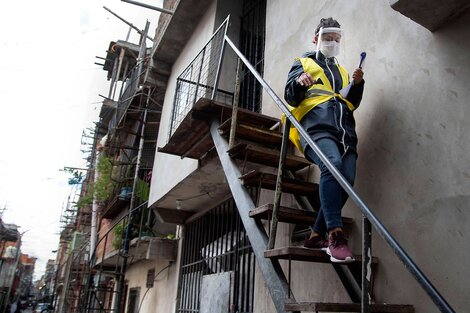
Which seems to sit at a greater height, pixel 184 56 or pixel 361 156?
pixel 184 56

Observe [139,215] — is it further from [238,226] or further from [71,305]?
[71,305]

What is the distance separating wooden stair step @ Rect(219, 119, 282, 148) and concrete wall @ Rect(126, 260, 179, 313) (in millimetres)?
4683

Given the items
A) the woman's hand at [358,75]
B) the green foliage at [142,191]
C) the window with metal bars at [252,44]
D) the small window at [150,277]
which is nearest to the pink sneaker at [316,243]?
A: the woman's hand at [358,75]

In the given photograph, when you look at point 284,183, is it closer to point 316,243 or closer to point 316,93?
point 316,243

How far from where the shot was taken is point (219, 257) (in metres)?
6.39

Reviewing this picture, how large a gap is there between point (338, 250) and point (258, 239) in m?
0.79

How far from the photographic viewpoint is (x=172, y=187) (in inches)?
270

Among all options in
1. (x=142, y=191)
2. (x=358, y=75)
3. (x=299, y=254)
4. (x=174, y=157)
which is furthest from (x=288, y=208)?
(x=142, y=191)

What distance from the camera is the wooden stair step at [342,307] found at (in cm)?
224

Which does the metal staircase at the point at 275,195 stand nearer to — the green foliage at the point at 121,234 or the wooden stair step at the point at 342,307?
the wooden stair step at the point at 342,307

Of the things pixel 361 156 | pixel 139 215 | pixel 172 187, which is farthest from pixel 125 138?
pixel 361 156

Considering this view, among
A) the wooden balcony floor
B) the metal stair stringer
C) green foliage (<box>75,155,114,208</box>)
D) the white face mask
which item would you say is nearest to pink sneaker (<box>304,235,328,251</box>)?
the metal stair stringer

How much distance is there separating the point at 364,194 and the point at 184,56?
21.8ft

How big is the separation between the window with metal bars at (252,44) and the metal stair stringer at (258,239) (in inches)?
99.6
